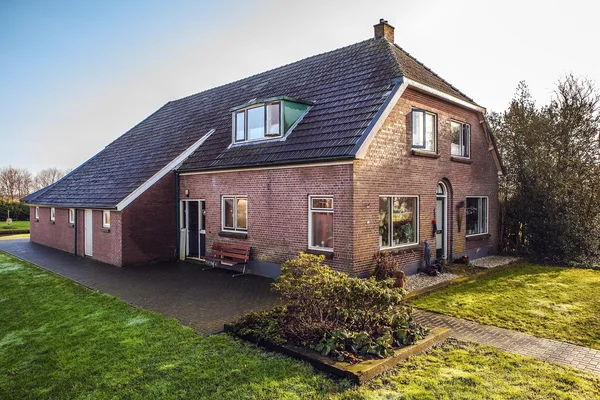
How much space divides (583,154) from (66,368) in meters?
19.5

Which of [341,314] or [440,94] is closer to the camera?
[341,314]

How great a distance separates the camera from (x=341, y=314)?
21.4ft

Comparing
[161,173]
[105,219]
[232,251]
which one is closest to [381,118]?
[232,251]

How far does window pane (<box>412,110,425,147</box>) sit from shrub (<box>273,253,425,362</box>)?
22.7 feet

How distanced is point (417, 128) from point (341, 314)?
314 inches

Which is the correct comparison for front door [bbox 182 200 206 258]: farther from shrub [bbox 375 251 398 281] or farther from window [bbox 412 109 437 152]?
window [bbox 412 109 437 152]

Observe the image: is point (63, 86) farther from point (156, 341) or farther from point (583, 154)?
point (583, 154)

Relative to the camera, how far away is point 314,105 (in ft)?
42.1

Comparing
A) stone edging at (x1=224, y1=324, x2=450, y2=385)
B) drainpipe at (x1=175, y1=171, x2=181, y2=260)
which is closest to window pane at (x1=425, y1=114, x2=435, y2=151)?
stone edging at (x1=224, y1=324, x2=450, y2=385)

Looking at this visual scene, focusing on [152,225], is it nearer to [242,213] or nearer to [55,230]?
[242,213]

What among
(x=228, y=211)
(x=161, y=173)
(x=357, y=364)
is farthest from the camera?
(x=161, y=173)

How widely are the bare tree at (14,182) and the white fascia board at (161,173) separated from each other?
182 ft

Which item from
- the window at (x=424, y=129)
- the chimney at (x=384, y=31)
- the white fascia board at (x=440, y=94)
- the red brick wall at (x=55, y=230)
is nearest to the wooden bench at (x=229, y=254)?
the window at (x=424, y=129)

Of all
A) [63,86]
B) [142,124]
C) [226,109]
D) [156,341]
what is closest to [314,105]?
[226,109]
